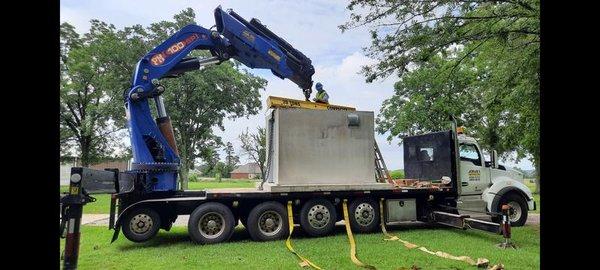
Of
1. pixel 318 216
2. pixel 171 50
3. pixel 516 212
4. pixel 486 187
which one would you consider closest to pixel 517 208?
pixel 516 212

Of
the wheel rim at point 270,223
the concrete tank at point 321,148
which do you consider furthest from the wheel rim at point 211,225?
the concrete tank at point 321,148

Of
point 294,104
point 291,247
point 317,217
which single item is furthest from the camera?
point 294,104

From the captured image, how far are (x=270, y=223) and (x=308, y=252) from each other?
1.67 metres

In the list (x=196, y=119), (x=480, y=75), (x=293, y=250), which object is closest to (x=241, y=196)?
(x=293, y=250)

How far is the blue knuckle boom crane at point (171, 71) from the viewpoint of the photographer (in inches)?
359

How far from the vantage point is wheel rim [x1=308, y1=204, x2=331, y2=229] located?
9.39 metres

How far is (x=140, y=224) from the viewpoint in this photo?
28.1 feet

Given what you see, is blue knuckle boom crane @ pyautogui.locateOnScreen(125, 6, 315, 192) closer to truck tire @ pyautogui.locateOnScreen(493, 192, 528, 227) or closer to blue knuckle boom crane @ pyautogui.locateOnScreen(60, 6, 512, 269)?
blue knuckle boom crane @ pyautogui.locateOnScreen(60, 6, 512, 269)

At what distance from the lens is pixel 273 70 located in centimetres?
1069

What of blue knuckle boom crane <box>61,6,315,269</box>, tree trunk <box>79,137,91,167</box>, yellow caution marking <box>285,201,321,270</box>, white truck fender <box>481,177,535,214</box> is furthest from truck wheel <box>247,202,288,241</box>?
tree trunk <box>79,137,91,167</box>

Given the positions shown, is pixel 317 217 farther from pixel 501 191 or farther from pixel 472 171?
pixel 501 191

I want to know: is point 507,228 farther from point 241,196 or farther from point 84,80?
point 84,80

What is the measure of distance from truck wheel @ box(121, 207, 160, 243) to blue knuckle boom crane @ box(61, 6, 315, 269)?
0.78 ft
